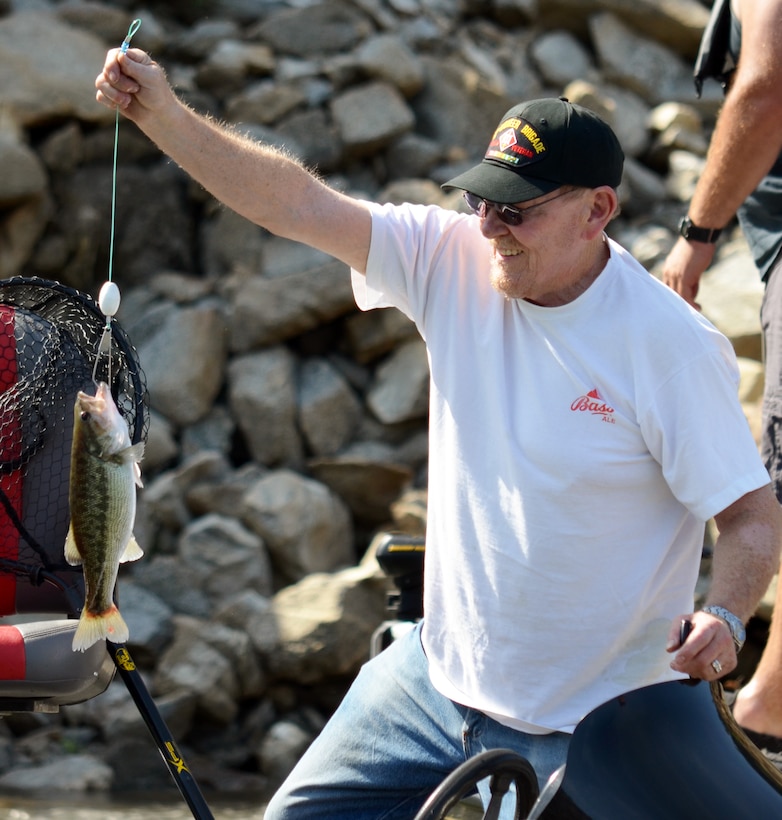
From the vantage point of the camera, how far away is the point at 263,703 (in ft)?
22.8

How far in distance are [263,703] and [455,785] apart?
4.90 metres

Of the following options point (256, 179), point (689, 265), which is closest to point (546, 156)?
point (256, 179)

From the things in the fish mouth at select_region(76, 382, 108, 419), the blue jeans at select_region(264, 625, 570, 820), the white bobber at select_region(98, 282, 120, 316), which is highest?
the white bobber at select_region(98, 282, 120, 316)

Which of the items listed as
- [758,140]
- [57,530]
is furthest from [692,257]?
[57,530]

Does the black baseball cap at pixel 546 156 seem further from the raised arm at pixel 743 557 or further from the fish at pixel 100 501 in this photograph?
the fish at pixel 100 501

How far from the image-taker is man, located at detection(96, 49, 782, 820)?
8.98 ft

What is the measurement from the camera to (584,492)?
277 cm

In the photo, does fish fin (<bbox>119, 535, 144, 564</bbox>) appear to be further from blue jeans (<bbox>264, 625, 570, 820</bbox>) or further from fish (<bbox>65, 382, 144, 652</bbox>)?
blue jeans (<bbox>264, 625, 570, 820</bbox>)

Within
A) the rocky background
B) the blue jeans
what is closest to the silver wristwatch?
the blue jeans

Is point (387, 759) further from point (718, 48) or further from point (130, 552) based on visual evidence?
point (718, 48)

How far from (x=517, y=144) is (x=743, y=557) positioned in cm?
104

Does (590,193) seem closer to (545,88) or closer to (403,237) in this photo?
(403,237)

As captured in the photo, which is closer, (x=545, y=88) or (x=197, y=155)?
(x=197, y=155)

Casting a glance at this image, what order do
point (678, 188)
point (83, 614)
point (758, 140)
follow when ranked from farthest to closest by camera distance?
1. point (678, 188)
2. point (758, 140)
3. point (83, 614)
